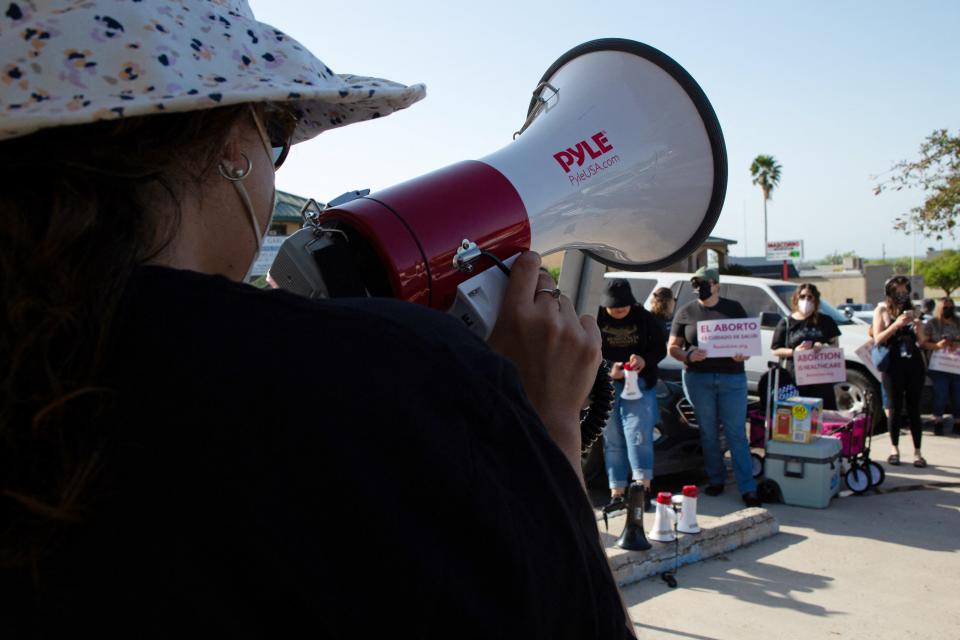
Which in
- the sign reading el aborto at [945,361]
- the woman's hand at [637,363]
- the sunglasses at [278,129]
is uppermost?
the sunglasses at [278,129]

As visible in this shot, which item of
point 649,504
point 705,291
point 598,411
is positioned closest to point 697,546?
point 649,504

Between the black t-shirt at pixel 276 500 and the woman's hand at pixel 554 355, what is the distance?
0.33 m

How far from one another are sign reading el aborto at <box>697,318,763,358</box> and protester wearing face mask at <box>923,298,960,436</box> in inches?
150

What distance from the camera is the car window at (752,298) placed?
32.6 feet

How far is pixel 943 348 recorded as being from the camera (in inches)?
342

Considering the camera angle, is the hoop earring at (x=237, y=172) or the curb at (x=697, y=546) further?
the curb at (x=697, y=546)

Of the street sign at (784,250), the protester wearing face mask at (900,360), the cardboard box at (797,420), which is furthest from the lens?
the street sign at (784,250)

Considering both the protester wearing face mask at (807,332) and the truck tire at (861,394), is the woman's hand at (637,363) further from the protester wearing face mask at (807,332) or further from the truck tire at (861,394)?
the truck tire at (861,394)

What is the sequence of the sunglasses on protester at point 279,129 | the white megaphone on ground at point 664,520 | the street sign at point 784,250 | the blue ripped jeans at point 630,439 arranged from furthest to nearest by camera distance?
the street sign at point 784,250, the blue ripped jeans at point 630,439, the white megaphone on ground at point 664,520, the sunglasses on protester at point 279,129

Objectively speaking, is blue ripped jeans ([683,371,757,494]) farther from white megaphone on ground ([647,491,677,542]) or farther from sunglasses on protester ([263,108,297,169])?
sunglasses on protester ([263,108,297,169])

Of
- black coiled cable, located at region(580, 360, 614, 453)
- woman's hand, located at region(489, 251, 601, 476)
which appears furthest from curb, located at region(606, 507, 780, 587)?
woman's hand, located at region(489, 251, 601, 476)

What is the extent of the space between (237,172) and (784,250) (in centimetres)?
5188

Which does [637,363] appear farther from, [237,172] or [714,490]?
[237,172]

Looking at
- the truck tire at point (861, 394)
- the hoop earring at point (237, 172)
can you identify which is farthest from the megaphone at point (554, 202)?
the truck tire at point (861, 394)
